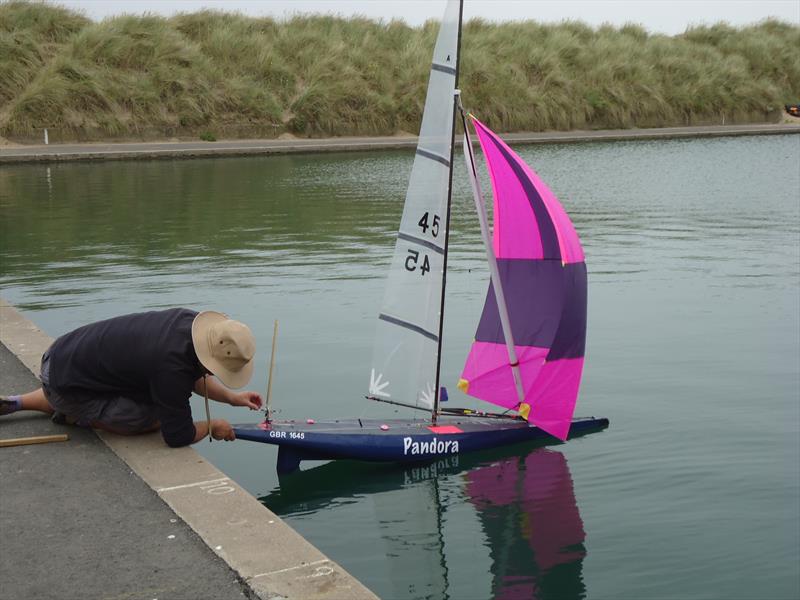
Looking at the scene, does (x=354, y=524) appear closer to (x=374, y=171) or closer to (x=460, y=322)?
(x=460, y=322)

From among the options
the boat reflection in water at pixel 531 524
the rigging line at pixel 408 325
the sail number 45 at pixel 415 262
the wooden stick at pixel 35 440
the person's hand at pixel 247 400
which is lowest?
the boat reflection in water at pixel 531 524

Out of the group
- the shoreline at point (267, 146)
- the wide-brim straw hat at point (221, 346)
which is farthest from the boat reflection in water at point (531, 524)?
the shoreline at point (267, 146)

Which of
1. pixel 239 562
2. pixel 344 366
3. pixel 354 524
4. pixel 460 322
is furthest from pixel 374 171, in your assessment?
pixel 239 562

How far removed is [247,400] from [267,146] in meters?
34.4

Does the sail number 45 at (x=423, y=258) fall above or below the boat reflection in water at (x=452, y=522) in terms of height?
above

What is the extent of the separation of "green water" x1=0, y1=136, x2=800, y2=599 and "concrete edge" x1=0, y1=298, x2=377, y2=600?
1199mm

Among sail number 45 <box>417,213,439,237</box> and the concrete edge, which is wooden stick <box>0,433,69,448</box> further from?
sail number 45 <box>417,213,439,237</box>

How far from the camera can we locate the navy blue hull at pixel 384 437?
786cm

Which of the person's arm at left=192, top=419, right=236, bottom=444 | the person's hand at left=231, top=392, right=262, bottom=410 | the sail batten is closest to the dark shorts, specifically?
the person's arm at left=192, top=419, right=236, bottom=444

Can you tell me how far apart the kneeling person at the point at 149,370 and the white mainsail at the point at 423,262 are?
6.23ft

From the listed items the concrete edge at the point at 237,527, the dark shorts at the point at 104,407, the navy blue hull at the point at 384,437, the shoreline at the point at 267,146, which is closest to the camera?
the concrete edge at the point at 237,527

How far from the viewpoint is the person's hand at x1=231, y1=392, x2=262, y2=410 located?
23.8ft

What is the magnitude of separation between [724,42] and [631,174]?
1627 inches

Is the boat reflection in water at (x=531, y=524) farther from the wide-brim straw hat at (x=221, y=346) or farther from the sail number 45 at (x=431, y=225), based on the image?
the wide-brim straw hat at (x=221, y=346)
